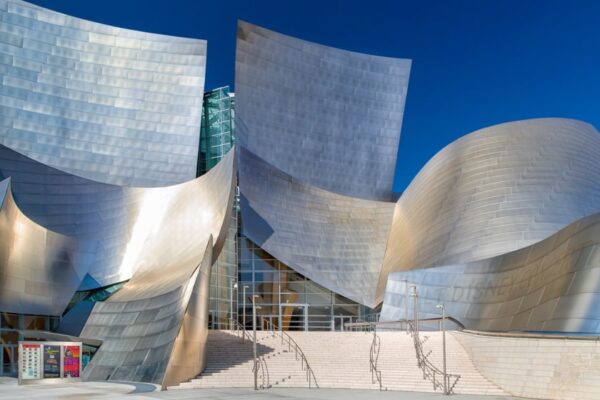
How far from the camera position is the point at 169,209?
98.8ft

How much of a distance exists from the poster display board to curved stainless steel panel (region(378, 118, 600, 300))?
1560 cm

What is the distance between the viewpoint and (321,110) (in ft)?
138

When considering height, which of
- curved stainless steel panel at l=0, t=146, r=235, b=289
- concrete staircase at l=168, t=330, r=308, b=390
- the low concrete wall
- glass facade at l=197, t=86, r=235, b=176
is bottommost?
concrete staircase at l=168, t=330, r=308, b=390

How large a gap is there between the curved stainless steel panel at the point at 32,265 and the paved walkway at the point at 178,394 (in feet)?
19.3

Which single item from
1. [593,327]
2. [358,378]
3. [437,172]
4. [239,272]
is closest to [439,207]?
[437,172]

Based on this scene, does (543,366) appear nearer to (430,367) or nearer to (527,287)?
(527,287)

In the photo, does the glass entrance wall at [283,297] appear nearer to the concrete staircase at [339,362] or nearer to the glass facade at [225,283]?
the glass facade at [225,283]

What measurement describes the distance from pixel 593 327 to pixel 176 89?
96.4ft

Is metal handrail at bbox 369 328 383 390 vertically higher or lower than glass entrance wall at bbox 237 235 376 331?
lower

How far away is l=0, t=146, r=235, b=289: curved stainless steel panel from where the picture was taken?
92.4ft

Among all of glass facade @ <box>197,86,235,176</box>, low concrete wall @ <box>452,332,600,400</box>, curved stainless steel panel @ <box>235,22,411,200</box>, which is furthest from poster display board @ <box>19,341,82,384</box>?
glass facade @ <box>197,86,235,176</box>

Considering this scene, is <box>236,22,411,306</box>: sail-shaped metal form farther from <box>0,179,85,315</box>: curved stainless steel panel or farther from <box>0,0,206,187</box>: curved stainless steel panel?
<box>0,179,85,315</box>: curved stainless steel panel

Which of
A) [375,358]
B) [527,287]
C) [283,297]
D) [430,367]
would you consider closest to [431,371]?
[430,367]

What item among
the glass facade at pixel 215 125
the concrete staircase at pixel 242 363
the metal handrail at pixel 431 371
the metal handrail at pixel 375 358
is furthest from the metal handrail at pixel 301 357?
the glass facade at pixel 215 125
